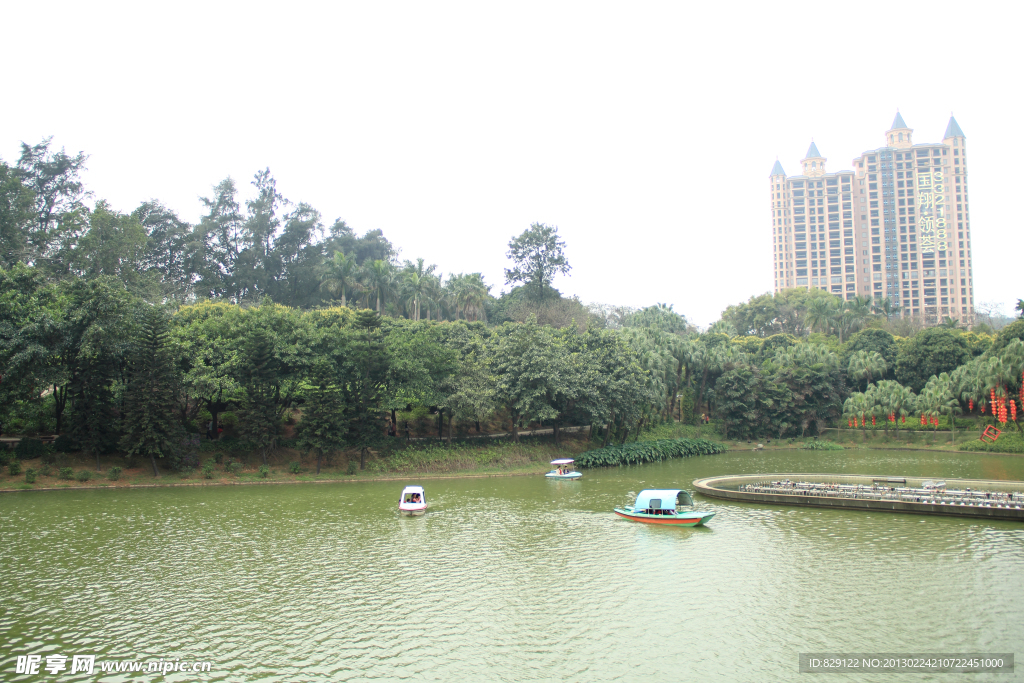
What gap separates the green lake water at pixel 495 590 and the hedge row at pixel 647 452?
54.4ft

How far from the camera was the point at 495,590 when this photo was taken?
18.2m

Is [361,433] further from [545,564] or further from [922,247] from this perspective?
[922,247]

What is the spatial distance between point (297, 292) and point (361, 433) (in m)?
47.3

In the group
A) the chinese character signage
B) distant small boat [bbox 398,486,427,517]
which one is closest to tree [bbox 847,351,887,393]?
distant small boat [bbox 398,486,427,517]

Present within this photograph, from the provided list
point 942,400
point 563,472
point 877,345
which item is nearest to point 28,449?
point 563,472

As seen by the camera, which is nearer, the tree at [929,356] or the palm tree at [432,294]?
the tree at [929,356]

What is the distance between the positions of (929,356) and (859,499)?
4389 centimetres

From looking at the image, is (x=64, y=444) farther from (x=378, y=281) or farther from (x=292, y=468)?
(x=378, y=281)

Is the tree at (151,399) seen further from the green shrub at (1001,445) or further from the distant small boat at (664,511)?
the green shrub at (1001,445)

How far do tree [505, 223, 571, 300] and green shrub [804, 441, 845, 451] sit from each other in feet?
104

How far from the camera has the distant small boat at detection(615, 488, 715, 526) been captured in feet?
84.3

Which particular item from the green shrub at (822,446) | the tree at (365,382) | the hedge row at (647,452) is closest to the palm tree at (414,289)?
the tree at (365,382)

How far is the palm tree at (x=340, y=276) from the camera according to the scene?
74312mm

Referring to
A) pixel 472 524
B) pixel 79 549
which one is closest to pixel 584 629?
pixel 472 524
